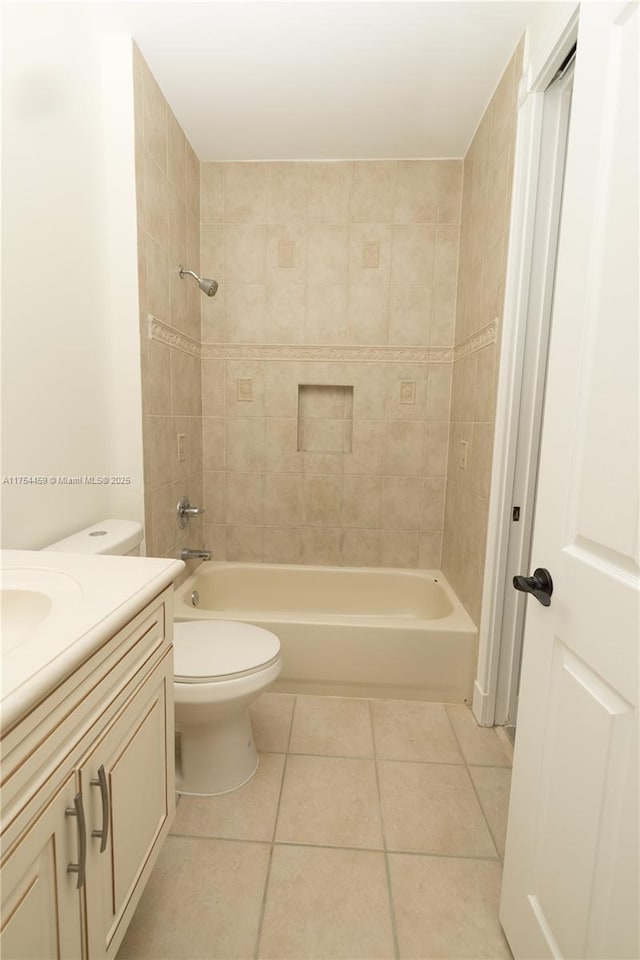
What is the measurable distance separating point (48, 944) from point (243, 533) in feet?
6.72

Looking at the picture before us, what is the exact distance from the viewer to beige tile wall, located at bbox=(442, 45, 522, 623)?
5.59 feet

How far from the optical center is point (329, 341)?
2.48 meters

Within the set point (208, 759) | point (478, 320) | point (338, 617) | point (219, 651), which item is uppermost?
point (478, 320)

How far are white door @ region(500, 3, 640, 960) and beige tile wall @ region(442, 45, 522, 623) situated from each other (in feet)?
3.03

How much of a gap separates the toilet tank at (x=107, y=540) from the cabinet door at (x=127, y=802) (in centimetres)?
52

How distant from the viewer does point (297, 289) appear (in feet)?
8.06

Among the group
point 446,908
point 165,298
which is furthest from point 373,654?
point 165,298

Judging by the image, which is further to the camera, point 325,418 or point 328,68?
point 325,418

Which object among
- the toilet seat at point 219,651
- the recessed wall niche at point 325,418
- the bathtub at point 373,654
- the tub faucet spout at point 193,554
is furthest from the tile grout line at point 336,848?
the recessed wall niche at point 325,418

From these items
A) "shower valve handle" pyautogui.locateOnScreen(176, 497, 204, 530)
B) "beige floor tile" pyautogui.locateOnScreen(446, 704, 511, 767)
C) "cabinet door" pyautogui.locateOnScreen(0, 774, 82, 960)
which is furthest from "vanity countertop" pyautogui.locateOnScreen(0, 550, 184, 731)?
"beige floor tile" pyautogui.locateOnScreen(446, 704, 511, 767)

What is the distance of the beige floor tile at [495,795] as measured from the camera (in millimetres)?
1333

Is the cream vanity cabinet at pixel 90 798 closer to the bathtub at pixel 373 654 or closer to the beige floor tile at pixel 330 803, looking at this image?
the beige floor tile at pixel 330 803

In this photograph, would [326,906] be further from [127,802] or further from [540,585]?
[540,585]

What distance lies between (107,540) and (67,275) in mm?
837
